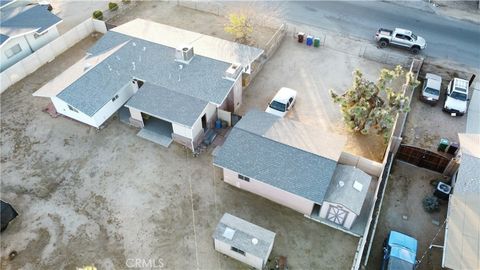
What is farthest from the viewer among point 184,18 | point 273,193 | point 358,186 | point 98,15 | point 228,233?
point 184,18

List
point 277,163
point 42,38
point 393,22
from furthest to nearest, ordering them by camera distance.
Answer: point 393,22 → point 42,38 → point 277,163

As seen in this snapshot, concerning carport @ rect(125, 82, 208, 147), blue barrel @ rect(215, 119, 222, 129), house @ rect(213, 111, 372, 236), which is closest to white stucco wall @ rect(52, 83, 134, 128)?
carport @ rect(125, 82, 208, 147)

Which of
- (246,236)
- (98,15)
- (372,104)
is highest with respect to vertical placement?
(98,15)

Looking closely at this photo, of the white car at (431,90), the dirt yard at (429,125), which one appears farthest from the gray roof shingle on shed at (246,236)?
the white car at (431,90)

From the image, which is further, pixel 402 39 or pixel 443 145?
pixel 402 39

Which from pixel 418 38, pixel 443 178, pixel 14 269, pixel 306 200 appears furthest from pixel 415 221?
pixel 14 269

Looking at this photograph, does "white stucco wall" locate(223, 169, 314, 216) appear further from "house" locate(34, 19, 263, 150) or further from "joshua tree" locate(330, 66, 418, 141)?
"joshua tree" locate(330, 66, 418, 141)

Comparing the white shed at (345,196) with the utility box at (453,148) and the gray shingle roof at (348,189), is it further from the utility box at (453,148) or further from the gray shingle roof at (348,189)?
the utility box at (453,148)

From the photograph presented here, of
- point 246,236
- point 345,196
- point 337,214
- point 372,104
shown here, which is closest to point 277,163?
point 345,196

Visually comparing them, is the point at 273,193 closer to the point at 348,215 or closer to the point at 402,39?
the point at 348,215
